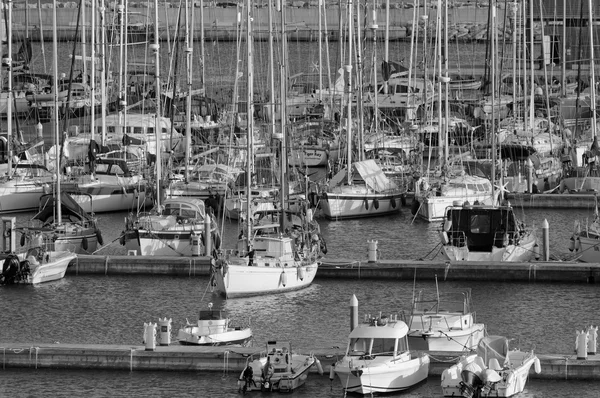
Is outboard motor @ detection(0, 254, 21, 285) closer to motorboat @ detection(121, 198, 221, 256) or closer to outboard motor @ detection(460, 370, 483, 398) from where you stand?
motorboat @ detection(121, 198, 221, 256)

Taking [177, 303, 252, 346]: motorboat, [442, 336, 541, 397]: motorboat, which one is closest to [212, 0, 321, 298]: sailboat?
[177, 303, 252, 346]: motorboat

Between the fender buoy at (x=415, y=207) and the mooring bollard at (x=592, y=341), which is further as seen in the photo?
the fender buoy at (x=415, y=207)

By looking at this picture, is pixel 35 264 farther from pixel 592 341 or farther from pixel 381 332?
pixel 592 341

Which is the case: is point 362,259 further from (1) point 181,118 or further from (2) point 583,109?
(2) point 583,109

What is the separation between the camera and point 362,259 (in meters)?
→ 49.6

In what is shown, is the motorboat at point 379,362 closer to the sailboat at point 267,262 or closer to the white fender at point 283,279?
the sailboat at point 267,262

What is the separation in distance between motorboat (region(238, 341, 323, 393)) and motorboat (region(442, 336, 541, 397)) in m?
3.00

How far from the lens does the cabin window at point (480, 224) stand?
48062 mm

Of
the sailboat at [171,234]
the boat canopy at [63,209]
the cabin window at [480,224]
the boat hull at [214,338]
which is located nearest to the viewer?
the boat hull at [214,338]

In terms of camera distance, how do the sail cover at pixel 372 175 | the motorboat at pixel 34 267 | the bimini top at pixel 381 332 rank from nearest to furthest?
the bimini top at pixel 381 332 → the motorboat at pixel 34 267 → the sail cover at pixel 372 175

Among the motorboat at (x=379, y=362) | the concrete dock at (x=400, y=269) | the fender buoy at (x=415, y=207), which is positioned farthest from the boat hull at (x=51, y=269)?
the motorboat at (x=379, y=362)

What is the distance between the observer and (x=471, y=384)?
3309 cm

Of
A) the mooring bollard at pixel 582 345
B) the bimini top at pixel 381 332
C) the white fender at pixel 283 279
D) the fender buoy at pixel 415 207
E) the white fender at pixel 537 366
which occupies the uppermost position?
the fender buoy at pixel 415 207

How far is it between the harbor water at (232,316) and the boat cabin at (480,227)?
1751 mm
